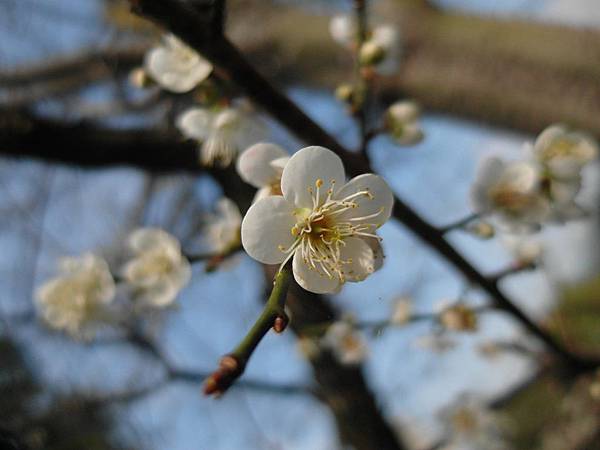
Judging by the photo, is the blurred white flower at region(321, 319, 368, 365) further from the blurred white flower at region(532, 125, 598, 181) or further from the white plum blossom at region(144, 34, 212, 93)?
the white plum blossom at region(144, 34, 212, 93)

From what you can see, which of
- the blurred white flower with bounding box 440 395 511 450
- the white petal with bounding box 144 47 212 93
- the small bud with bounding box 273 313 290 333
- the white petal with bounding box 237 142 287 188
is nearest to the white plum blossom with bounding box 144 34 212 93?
the white petal with bounding box 144 47 212 93

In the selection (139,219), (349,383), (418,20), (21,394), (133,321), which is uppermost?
(418,20)

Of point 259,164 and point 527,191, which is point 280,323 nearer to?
point 259,164

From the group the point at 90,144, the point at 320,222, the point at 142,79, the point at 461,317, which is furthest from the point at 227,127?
the point at 90,144

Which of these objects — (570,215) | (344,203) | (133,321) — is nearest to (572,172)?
(570,215)

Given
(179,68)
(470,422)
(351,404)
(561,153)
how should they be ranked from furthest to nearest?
(470,422) → (351,404) → (561,153) → (179,68)

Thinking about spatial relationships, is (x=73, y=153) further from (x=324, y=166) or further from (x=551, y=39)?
(x=551, y=39)
